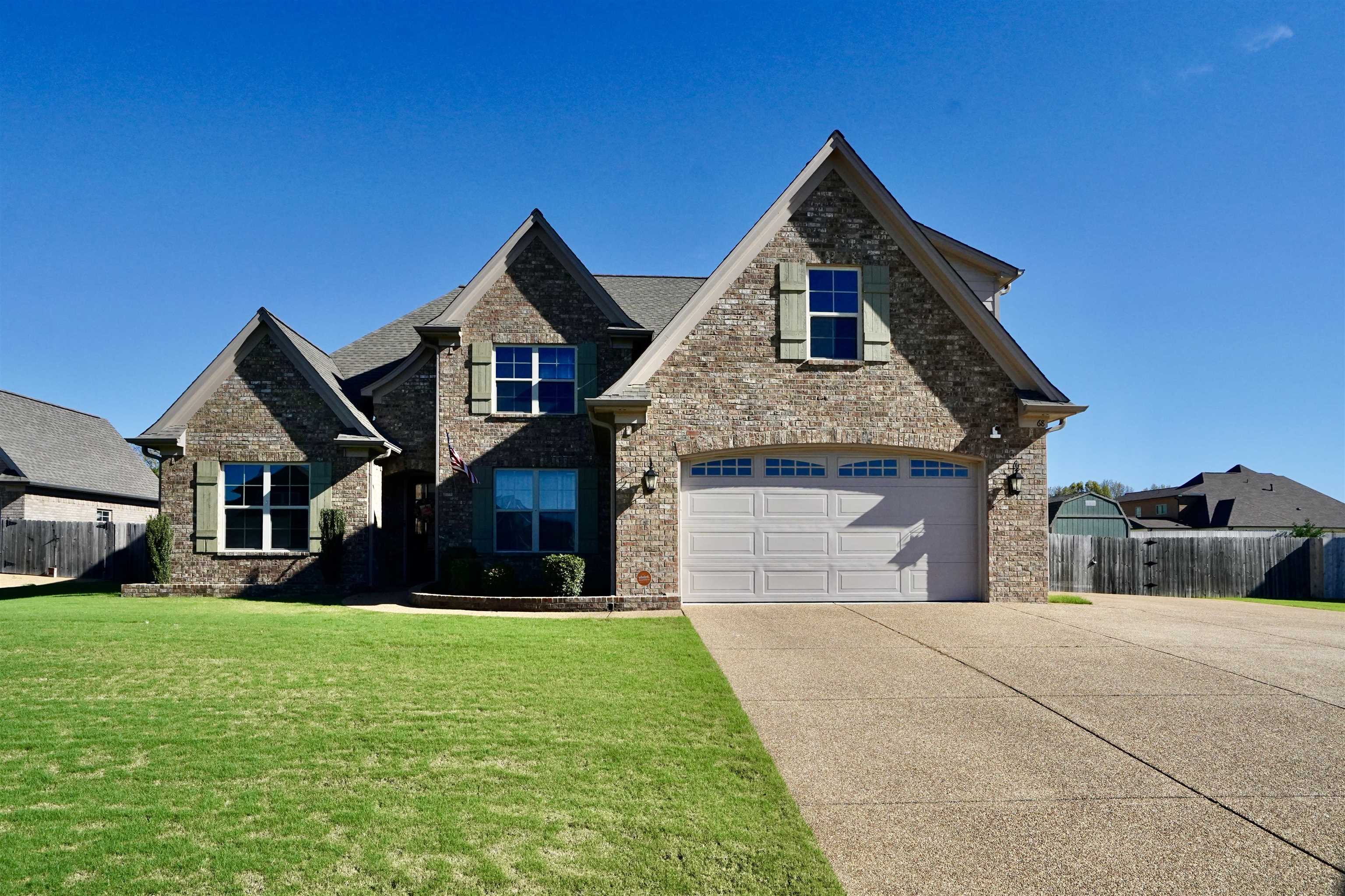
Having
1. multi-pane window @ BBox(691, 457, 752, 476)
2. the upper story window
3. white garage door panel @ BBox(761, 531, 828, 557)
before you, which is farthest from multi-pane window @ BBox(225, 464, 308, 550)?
the upper story window

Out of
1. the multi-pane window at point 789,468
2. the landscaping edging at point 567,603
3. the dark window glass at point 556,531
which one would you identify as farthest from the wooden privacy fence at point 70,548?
the multi-pane window at point 789,468

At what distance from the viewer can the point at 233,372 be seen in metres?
16.8

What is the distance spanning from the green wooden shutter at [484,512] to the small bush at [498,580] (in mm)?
1564

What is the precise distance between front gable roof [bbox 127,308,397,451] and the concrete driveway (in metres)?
9.99

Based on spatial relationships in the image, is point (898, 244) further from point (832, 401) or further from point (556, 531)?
point (556, 531)

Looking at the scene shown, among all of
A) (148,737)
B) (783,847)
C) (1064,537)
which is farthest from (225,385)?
(1064,537)

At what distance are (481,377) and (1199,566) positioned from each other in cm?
1783

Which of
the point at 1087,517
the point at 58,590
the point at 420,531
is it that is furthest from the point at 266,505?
the point at 1087,517

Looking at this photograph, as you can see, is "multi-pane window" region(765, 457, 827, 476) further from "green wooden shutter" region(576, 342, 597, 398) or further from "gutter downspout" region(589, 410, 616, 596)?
"green wooden shutter" region(576, 342, 597, 398)

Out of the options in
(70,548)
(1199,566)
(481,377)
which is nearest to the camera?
(481,377)

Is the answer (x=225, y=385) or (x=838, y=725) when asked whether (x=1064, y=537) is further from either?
(x=225, y=385)

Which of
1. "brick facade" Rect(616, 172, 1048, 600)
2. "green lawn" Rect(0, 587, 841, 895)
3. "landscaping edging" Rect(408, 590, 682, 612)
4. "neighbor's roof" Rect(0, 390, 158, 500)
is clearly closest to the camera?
"green lawn" Rect(0, 587, 841, 895)

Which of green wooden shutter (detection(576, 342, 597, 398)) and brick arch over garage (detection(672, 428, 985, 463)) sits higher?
green wooden shutter (detection(576, 342, 597, 398))

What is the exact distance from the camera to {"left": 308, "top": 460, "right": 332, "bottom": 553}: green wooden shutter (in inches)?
653
